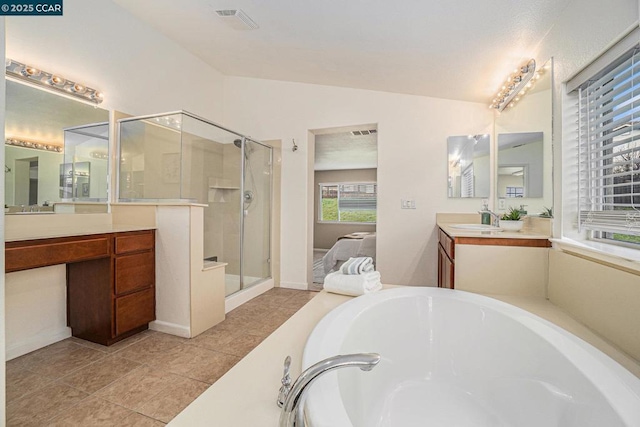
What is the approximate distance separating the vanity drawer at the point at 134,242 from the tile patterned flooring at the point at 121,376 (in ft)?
2.32

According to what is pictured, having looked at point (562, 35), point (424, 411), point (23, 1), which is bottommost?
point (424, 411)

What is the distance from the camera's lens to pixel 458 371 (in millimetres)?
1371

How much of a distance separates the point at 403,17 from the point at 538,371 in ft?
→ 6.64

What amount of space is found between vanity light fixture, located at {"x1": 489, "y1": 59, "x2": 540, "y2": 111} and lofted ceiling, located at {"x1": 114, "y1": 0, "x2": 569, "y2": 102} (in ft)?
0.28

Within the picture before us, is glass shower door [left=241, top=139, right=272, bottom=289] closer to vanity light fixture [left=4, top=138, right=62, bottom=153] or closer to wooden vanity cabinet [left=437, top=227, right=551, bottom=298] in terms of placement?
vanity light fixture [left=4, top=138, right=62, bottom=153]

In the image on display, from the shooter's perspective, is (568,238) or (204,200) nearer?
(568,238)

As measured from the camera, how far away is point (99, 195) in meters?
2.49

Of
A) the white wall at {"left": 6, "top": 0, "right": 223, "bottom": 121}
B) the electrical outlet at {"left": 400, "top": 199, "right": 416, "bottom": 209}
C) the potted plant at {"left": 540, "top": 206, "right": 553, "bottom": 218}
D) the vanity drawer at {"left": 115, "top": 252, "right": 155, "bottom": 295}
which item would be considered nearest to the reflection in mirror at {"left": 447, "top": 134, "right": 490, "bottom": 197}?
the electrical outlet at {"left": 400, "top": 199, "right": 416, "bottom": 209}

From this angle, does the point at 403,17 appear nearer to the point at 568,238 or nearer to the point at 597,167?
the point at 597,167

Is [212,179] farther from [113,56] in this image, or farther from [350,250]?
[350,250]

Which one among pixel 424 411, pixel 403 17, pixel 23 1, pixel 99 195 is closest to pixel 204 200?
pixel 99 195

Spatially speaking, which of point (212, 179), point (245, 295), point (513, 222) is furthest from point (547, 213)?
point (212, 179)

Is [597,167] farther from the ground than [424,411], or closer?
farther from the ground

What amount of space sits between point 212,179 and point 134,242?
1.24 m
